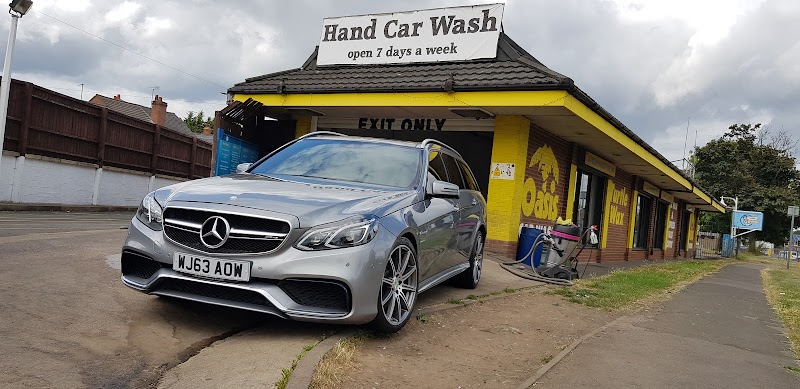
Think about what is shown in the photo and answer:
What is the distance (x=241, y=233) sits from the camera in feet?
12.3

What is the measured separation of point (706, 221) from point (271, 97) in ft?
201

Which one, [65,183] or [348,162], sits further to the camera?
[65,183]

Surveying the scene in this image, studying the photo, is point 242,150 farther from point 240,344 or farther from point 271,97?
point 240,344

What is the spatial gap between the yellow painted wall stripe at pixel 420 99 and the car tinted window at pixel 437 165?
14.9 feet

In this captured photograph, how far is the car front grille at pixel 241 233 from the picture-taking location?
374 cm

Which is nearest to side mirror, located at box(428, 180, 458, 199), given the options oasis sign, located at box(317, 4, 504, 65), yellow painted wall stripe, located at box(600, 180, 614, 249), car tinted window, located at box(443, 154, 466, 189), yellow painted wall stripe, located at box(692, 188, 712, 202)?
car tinted window, located at box(443, 154, 466, 189)

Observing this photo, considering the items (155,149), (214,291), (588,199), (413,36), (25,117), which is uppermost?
(413,36)

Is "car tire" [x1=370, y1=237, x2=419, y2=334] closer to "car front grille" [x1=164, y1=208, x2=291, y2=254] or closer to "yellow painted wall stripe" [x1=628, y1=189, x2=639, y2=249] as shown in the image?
"car front grille" [x1=164, y1=208, x2=291, y2=254]

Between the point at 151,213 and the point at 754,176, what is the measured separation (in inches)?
2262

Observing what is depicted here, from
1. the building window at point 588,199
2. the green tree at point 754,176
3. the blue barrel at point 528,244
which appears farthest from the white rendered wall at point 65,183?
the green tree at point 754,176

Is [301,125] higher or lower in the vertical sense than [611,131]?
lower

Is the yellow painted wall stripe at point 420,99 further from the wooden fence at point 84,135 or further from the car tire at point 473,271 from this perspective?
the wooden fence at point 84,135

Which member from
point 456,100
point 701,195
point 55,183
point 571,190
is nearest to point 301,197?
point 456,100

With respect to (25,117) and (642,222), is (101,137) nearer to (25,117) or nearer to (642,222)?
(25,117)
